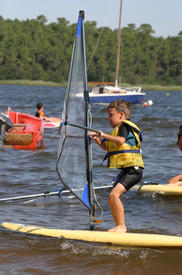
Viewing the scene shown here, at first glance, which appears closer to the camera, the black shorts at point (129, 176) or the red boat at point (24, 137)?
the black shorts at point (129, 176)

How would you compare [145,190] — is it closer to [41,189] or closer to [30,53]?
[41,189]

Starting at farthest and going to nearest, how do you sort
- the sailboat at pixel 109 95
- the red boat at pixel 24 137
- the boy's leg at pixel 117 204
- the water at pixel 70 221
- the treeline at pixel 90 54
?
the treeline at pixel 90 54
the sailboat at pixel 109 95
the red boat at pixel 24 137
the boy's leg at pixel 117 204
the water at pixel 70 221

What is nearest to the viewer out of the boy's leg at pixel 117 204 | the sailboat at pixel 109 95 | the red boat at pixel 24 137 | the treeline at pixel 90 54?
the boy's leg at pixel 117 204

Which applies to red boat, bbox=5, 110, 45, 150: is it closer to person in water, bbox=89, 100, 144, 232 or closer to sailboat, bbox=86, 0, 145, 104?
person in water, bbox=89, 100, 144, 232

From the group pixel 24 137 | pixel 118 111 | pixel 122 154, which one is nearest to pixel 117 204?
pixel 122 154

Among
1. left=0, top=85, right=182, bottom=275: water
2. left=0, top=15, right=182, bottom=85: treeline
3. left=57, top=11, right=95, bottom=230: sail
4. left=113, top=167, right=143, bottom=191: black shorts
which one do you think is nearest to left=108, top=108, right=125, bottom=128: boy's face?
left=57, top=11, right=95, bottom=230: sail

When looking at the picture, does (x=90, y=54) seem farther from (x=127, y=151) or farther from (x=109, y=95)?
(x=127, y=151)

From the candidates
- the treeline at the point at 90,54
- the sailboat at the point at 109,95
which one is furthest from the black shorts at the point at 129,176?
the treeline at the point at 90,54

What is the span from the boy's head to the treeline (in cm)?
10514

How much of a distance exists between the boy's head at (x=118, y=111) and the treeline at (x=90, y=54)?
345ft

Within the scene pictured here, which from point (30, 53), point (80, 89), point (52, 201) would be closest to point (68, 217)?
point (52, 201)

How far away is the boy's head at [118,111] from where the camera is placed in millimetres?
5168

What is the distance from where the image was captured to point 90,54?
4966 inches

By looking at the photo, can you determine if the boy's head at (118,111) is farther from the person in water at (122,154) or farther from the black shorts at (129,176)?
the black shorts at (129,176)
